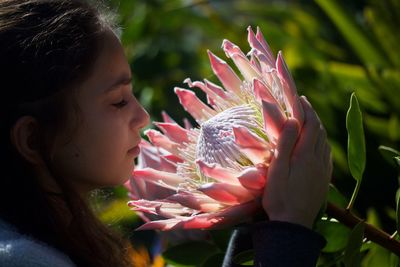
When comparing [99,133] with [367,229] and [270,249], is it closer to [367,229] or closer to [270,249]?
[270,249]

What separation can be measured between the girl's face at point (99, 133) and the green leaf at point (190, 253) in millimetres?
275

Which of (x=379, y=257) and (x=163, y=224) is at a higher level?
(x=163, y=224)

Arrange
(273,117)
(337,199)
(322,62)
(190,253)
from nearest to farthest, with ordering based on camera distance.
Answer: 1. (273,117)
2. (337,199)
3. (190,253)
4. (322,62)

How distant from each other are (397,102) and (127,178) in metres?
1.26

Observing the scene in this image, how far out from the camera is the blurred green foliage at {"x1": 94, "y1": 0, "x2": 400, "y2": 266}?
2.34m

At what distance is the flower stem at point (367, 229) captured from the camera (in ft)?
4.20

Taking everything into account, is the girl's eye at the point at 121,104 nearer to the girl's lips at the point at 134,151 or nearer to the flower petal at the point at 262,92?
the girl's lips at the point at 134,151

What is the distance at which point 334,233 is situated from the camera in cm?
143

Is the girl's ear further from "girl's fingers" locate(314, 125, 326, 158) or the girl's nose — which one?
"girl's fingers" locate(314, 125, 326, 158)

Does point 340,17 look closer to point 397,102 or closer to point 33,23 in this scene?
point 397,102

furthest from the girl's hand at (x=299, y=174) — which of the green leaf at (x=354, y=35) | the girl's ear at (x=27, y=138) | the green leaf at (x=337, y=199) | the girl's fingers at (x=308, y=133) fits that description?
the green leaf at (x=354, y=35)

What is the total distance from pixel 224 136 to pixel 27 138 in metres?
0.30

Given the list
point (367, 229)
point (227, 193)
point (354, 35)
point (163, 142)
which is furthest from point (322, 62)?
point (227, 193)

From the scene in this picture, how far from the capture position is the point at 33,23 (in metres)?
1.34
